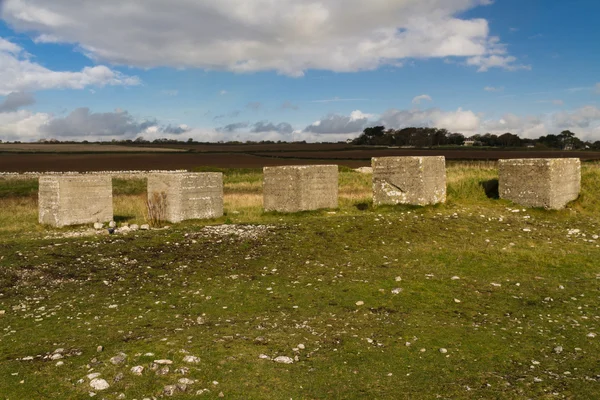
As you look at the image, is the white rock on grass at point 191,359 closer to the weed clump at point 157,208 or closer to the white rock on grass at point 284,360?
the white rock on grass at point 284,360

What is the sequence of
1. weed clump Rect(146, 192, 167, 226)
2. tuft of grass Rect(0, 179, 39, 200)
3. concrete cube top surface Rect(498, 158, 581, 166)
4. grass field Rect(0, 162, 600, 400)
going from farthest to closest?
tuft of grass Rect(0, 179, 39, 200) → weed clump Rect(146, 192, 167, 226) → concrete cube top surface Rect(498, 158, 581, 166) → grass field Rect(0, 162, 600, 400)

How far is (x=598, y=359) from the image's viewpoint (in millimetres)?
5238

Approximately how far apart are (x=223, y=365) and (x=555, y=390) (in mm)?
3041

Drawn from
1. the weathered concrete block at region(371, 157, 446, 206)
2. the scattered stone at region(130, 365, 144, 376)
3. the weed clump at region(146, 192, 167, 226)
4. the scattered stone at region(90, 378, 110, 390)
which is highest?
the weathered concrete block at region(371, 157, 446, 206)

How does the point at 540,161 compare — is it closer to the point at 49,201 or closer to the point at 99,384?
the point at 99,384

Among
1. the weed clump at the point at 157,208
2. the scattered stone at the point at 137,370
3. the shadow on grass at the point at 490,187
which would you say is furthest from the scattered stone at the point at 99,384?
the shadow on grass at the point at 490,187

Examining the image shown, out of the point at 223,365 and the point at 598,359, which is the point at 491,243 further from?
the point at 223,365

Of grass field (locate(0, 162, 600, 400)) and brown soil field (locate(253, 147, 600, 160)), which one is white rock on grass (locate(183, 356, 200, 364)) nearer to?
grass field (locate(0, 162, 600, 400))

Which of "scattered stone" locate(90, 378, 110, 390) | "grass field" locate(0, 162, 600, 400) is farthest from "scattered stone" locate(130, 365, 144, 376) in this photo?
"scattered stone" locate(90, 378, 110, 390)

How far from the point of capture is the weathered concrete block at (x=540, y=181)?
562 inches

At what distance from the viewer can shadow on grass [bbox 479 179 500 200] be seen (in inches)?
645

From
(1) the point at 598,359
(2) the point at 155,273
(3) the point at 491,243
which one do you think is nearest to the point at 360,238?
(3) the point at 491,243

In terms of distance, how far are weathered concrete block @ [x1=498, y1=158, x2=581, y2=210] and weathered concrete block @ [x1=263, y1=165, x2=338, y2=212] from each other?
513cm

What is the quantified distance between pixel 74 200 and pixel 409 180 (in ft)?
31.4
